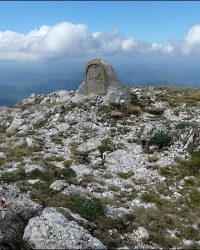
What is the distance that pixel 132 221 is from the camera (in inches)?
516

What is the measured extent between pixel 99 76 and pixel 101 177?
16.7 meters

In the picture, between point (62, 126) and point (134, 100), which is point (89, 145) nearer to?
point (62, 126)

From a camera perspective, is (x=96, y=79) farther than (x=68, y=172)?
Yes

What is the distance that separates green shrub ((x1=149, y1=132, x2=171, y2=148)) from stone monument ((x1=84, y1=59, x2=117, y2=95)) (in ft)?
39.0

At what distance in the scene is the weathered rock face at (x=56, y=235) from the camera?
9.22 metres

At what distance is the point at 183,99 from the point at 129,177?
2069 cm

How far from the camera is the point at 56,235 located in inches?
376

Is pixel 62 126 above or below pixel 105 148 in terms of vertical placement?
above

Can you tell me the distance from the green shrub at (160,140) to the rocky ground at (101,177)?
0.08 m

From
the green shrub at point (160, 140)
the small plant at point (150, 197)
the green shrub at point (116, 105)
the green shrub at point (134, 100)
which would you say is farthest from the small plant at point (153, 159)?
the green shrub at point (134, 100)

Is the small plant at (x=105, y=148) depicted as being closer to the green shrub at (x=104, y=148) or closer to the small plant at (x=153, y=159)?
the green shrub at (x=104, y=148)

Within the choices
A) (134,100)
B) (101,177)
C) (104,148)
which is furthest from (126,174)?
(134,100)

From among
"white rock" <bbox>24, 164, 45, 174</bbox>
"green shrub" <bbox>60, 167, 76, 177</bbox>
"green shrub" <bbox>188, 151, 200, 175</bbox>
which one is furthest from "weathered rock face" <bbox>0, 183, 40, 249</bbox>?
"green shrub" <bbox>188, 151, 200, 175</bbox>

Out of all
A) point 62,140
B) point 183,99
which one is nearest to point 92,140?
point 62,140
